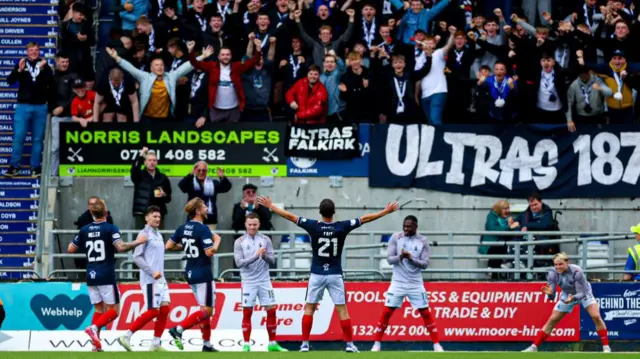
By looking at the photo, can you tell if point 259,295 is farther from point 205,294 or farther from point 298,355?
point 298,355

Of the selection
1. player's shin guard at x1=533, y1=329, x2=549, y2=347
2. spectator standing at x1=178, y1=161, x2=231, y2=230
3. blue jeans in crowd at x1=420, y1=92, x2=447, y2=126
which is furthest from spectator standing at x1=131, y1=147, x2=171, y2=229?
player's shin guard at x1=533, y1=329, x2=549, y2=347

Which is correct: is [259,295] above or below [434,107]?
below

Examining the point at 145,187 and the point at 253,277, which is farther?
the point at 145,187

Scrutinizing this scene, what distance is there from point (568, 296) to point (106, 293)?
7.48m

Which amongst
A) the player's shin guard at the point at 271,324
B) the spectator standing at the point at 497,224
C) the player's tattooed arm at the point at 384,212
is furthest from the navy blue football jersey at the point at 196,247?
the spectator standing at the point at 497,224

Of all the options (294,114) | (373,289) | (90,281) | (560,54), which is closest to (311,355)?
(90,281)

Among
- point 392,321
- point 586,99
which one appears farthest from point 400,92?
point 392,321

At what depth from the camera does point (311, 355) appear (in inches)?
777

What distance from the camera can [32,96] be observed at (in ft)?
90.7

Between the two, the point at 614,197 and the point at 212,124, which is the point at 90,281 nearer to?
the point at 212,124

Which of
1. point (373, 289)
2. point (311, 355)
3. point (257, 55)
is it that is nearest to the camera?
point (311, 355)

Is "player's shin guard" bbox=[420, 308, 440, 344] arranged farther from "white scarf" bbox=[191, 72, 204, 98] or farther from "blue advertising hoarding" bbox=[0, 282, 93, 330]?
"white scarf" bbox=[191, 72, 204, 98]

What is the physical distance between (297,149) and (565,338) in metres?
6.44

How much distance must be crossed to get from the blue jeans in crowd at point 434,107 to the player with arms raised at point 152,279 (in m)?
7.88
